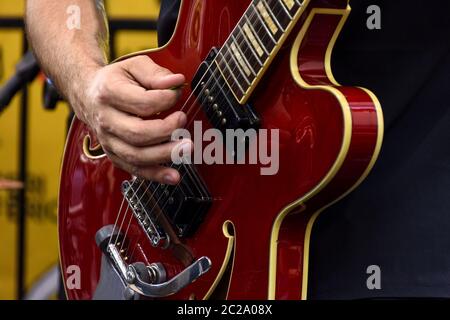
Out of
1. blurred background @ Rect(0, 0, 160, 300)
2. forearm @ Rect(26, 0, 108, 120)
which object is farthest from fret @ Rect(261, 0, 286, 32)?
blurred background @ Rect(0, 0, 160, 300)

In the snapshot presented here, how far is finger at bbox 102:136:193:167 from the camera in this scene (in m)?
1.43

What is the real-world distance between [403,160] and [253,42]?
27 centimetres

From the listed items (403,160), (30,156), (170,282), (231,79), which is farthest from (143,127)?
(30,156)

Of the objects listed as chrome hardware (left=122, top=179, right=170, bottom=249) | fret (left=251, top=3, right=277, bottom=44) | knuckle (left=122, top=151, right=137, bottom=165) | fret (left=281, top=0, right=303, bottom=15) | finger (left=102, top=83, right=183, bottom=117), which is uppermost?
fret (left=281, top=0, right=303, bottom=15)

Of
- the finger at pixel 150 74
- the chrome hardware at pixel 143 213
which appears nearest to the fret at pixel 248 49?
the finger at pixel 150 74

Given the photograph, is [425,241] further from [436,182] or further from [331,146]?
[331,146]

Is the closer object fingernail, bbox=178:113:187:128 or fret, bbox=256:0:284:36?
Result: fret, bbox=256:0:284:36

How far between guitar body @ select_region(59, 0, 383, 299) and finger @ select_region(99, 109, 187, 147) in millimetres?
52

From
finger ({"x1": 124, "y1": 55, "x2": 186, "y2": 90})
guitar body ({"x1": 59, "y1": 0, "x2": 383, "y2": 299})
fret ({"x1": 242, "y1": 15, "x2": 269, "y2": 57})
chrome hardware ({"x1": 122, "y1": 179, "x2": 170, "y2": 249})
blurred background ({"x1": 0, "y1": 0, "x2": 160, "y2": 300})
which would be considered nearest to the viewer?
guitar body ({"x1": 59, "y1": 0, "x2": 383, "y2": 299})

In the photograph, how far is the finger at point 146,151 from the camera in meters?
1.43

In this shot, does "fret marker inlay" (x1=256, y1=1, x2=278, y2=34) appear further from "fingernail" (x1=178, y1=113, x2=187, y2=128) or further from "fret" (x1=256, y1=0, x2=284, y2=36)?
"fingernail" (x1=178, y1=113, x2=187, y2=128)

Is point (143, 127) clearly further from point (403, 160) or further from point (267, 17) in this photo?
point (403, 160)

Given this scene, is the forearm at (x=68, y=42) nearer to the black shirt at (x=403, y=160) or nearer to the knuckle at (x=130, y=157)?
the knuckle at (x=130, y=157)

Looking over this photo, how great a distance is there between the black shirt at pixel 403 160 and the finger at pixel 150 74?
0.25 meters
